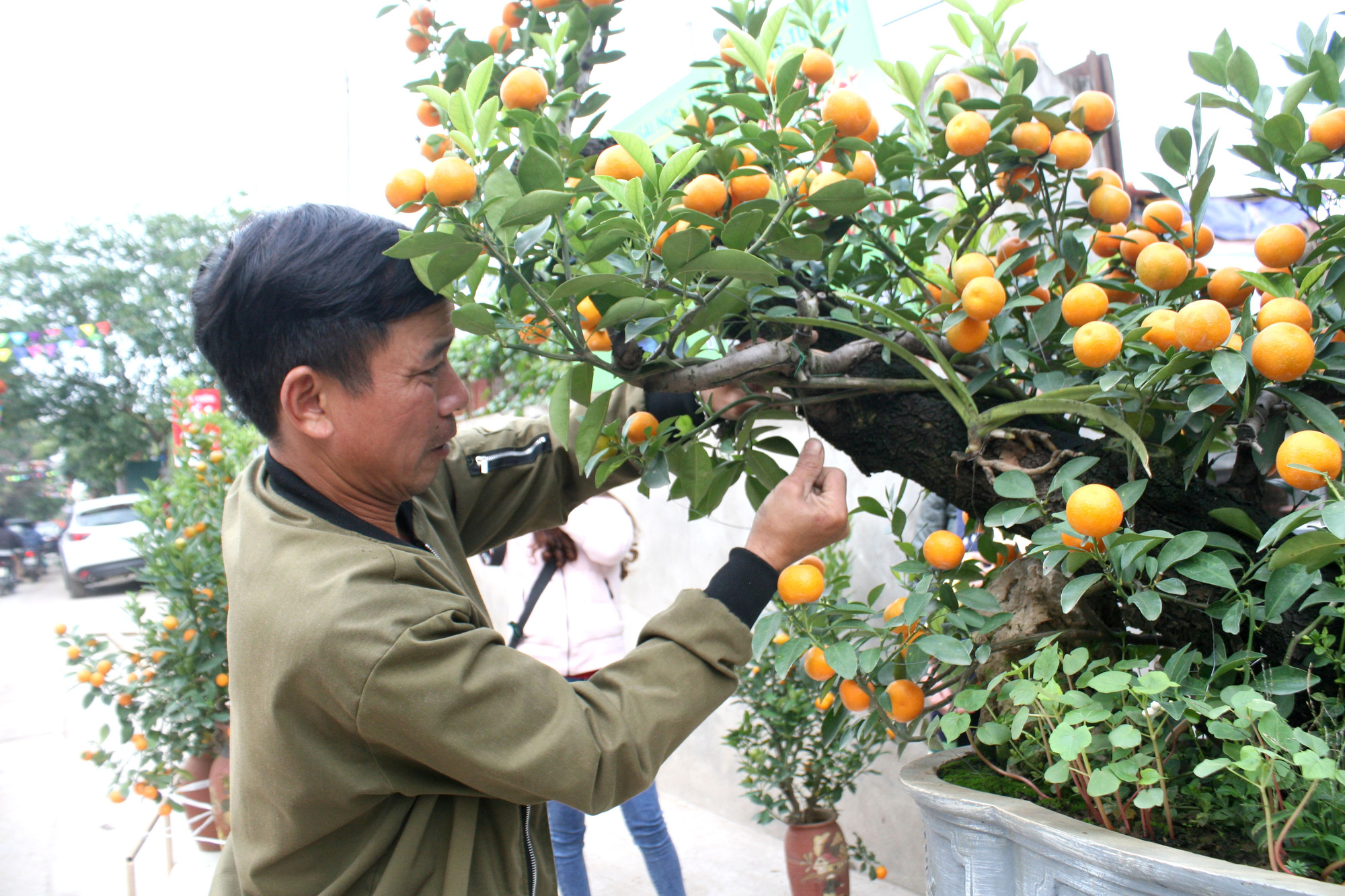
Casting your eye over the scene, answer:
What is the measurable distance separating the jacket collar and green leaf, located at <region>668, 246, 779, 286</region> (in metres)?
0.50

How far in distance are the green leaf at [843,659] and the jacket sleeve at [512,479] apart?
588 mm

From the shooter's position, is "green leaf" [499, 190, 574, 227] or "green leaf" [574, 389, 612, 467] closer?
"green leaf" [499, 190, 574, 227]

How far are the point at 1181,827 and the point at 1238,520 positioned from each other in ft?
1.04

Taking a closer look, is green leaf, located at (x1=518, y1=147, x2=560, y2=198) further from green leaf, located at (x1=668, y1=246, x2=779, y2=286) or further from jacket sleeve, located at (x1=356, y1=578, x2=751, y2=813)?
jacket sleeve, located at (x1=356, y1=578, x2=751, y2=813)

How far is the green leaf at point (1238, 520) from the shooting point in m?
0.89

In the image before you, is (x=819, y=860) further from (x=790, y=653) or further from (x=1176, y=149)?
(x=1176, y=149)

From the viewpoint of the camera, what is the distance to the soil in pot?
32.7 inches

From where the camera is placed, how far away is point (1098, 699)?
865 millimetres

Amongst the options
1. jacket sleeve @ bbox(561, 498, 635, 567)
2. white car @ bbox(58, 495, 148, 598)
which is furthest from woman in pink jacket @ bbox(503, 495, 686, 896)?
white car @ bbox(58, 495, 148, 598)

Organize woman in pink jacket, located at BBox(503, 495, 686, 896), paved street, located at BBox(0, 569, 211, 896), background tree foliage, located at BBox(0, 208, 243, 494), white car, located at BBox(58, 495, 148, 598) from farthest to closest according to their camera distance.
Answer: background tree foliage, located at BBox(0, 208, 243, 494) < white car, located at BBox(58, 495, 148, 598) < paved street, located at BBox(0, 569, 211, 896) < woman in pink jacket, located at BBox(503, 495, 686, 896)

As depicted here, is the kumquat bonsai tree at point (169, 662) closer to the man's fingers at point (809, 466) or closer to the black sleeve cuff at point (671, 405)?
the black sleeve cuff at point (671, 405)

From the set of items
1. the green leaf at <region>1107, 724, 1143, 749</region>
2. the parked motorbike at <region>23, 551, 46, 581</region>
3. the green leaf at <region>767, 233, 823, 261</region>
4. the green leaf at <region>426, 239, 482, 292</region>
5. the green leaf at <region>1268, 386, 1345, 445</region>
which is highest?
the green leaf at <region>767, 233, 823, 261</region>

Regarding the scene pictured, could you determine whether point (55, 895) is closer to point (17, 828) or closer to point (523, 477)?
point (17, 828)

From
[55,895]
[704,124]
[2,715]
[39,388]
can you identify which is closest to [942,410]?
[704,124]
